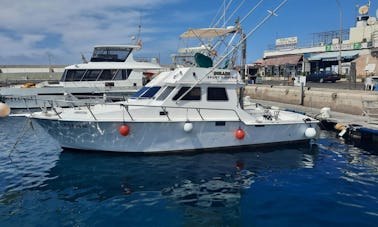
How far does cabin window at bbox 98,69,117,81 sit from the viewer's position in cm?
2082

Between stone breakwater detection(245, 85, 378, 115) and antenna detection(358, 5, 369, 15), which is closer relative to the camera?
stone breakwater detection(245, 85, 378, 115)

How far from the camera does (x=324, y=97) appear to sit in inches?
703

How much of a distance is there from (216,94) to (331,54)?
3289 cm

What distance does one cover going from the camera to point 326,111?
13406 millimetres

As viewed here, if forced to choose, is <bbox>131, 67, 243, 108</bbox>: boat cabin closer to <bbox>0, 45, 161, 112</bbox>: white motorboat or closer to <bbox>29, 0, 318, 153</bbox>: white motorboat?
<bbox>29, 0, 318, 153</bbox>: white motorboat

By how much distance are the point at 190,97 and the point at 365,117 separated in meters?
8.30

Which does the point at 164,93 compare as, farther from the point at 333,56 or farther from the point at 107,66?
the point at 333,56

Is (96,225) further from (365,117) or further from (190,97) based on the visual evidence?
(365,117)

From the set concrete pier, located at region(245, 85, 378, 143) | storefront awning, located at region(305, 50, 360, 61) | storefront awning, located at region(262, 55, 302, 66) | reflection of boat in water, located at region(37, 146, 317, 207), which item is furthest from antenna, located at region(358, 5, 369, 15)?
reflection of boat in water, located at region(37, 146, 317, 207)

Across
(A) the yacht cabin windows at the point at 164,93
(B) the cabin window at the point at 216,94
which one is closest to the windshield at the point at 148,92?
(A) the yacht cabin windows at the point at 164,93

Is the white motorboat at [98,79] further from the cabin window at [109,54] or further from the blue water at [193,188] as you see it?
the blue water at [193,188]

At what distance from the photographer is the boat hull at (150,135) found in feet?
31.0

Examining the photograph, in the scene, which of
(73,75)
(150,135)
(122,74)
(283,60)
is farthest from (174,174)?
(283,60)

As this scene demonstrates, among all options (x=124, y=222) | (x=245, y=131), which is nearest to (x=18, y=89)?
(x=245, y=131)
